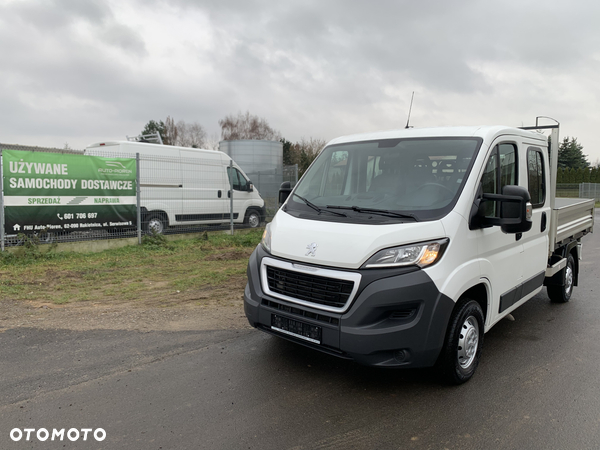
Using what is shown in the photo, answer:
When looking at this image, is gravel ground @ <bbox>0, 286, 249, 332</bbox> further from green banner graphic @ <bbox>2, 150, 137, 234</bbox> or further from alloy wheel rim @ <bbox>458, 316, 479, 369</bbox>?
green banner graphic @ <bbox>2, 150, 137, 234</bbox>

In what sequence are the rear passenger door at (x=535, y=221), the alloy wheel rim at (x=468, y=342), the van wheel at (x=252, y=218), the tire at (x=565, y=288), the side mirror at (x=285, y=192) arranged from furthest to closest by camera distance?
the van wheel at (x=252, y=218) → the tire at (x=565, y=288) → the side mirror at (x=285, y=192) → the rear passenger door at (x=535, y=221) → the alloy wheel rim at (x=468, y=342)

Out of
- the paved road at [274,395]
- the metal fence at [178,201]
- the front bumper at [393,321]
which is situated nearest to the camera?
the paved road at [274,395]

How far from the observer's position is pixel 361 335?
11.0 ft

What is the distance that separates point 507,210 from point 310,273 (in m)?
1.72

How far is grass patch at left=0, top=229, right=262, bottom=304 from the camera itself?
6957 millimetres

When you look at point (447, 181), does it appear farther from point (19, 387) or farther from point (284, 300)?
point (19, 387)

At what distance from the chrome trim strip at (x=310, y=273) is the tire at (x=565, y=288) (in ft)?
14.1

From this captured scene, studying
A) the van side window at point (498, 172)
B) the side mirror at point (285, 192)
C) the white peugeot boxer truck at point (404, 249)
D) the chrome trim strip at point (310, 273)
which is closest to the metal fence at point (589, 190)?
the van side window at point (498, 172)

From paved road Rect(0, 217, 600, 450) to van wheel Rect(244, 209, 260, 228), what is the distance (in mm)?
9707

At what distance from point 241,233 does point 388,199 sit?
1035 cm

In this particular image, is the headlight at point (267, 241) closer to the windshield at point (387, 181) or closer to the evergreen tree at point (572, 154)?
the windshield at point (387, 181)

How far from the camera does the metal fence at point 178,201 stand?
10.3m

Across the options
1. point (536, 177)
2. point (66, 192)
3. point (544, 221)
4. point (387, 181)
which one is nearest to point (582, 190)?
point (544, 221)

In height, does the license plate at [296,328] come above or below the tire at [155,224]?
below
